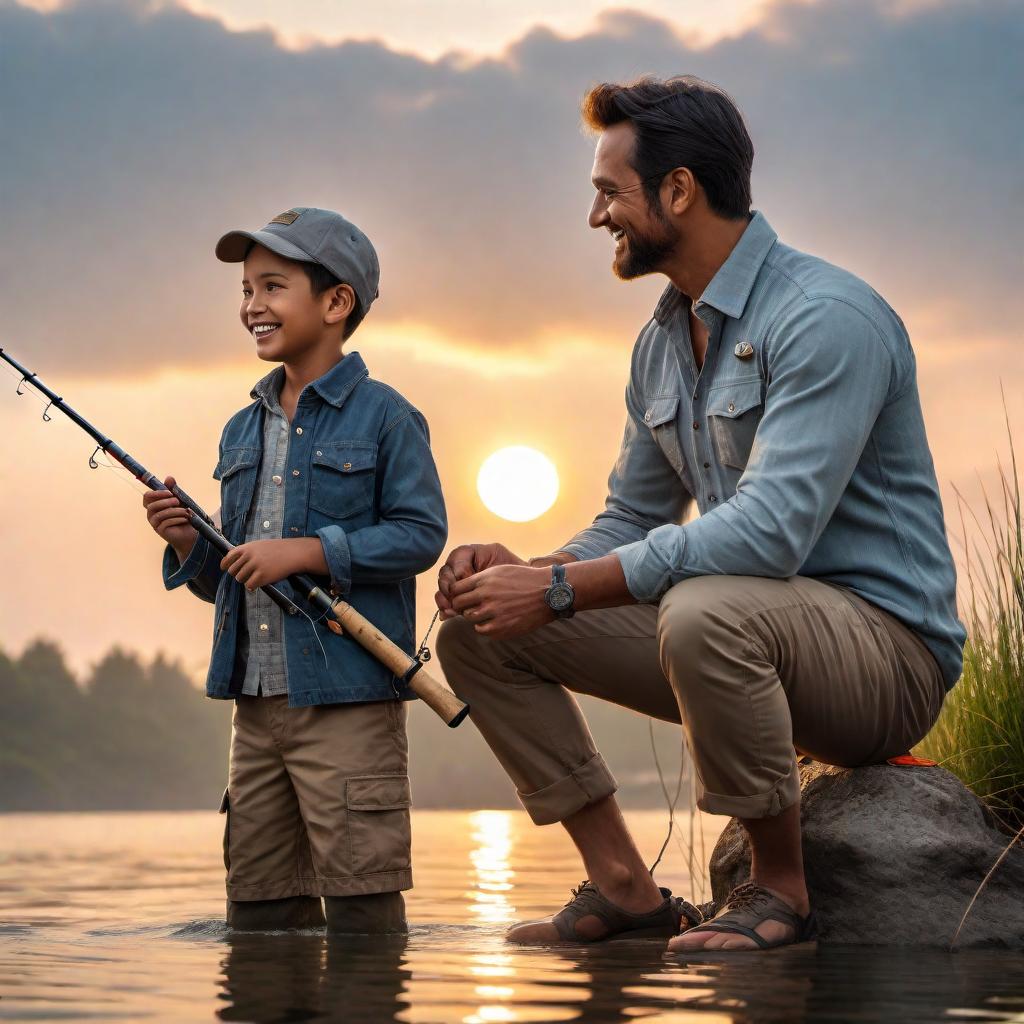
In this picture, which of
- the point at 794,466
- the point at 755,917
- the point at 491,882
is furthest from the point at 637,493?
the point at 491,882

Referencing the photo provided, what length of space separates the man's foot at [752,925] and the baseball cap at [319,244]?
6.13 feet

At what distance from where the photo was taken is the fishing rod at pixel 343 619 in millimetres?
3378

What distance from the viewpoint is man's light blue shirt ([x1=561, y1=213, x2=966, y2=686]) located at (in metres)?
3.02

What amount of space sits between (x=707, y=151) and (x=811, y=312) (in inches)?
22.9

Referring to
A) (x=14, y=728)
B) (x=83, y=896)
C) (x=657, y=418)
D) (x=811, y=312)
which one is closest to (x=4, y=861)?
(x=83, y=896)

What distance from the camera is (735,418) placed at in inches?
131

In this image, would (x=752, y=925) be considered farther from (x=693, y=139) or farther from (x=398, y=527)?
(x=693, y=139)

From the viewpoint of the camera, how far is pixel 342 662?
11.8 feet

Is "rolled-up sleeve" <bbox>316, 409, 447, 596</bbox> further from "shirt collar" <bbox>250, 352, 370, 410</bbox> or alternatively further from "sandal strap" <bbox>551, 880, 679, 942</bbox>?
"sandal strap" <bbox>551, 880, 679, 942</bbox>

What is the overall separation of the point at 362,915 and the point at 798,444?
1.51m

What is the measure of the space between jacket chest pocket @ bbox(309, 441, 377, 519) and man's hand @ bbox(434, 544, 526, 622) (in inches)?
14.3

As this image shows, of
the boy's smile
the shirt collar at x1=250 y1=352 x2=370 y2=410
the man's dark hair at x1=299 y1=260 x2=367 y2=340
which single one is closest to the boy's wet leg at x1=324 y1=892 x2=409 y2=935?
the shirt collar at x1=250 y1=352 x2=370 y2=410

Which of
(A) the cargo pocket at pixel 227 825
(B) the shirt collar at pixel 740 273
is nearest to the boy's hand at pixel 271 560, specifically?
(A) the cargo pocket at pixel 227 825

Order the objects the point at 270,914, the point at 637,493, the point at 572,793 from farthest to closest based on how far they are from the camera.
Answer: the point at 637,493, the point at 270,914, the point at 572,793
